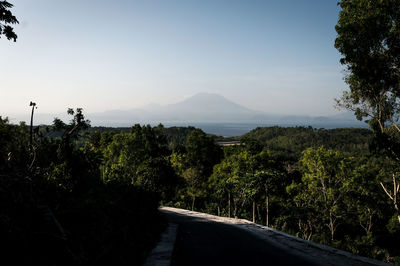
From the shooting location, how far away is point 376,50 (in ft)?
33.6

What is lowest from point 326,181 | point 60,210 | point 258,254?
point 326,181

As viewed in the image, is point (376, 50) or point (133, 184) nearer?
point (376, 50)

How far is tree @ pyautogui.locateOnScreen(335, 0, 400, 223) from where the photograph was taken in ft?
31.1

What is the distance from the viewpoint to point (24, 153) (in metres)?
6.22

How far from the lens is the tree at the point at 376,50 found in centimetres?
947

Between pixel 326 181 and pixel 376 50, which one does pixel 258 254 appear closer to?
pixel 376 50

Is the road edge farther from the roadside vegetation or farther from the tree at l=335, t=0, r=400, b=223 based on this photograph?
the tree at l=335, t=0, r=400, b=223

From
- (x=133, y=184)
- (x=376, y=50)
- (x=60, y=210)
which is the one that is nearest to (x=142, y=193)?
(x=133, y=184)

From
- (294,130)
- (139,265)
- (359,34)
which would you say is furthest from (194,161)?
(294,130)

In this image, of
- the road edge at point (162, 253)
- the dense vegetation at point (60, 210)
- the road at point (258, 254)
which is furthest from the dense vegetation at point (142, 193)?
the road at point (258, 254)

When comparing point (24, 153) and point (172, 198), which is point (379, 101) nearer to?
point (24, 153)

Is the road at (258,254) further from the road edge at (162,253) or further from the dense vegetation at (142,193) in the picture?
the dense vegetation at (142,193)

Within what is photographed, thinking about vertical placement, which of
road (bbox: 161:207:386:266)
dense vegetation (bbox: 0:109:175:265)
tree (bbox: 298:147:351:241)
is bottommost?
tree (bbox: 298:147:351:241)

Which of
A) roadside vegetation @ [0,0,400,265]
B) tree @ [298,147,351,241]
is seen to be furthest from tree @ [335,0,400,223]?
tree @ [298,147,351,241]
